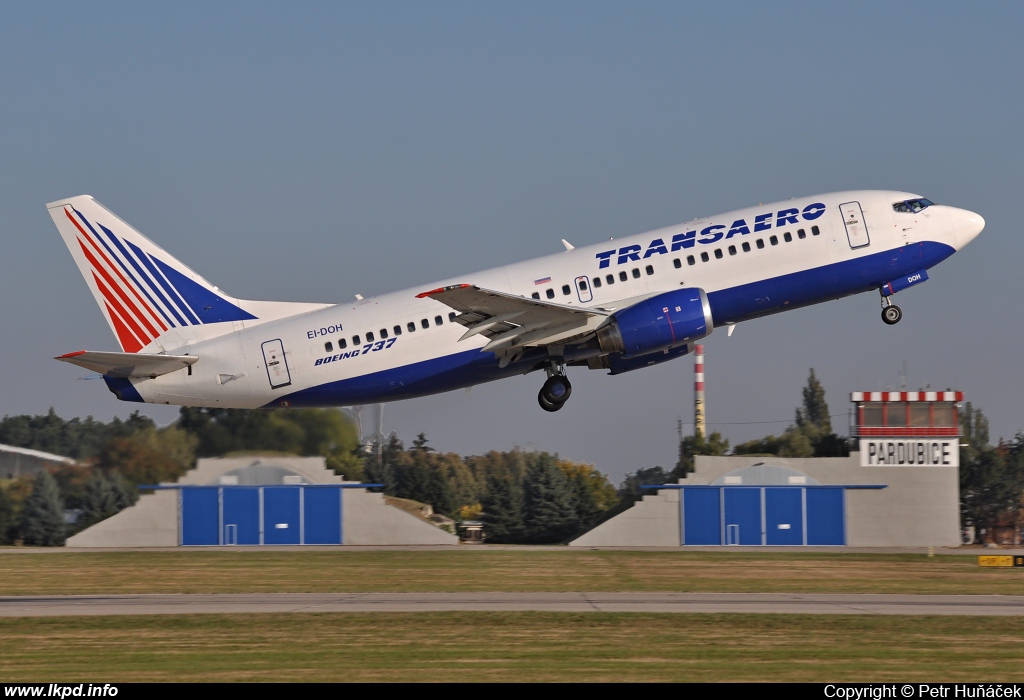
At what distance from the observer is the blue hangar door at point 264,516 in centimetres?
6619

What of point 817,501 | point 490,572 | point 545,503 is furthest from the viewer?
point 545,503

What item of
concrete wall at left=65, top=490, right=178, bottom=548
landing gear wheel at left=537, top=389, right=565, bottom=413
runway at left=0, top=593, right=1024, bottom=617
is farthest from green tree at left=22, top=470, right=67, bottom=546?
landing gear wheel at left=537, top=389, right=565, bottom=413

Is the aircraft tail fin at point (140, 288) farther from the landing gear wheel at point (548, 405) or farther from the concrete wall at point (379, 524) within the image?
the concrete wall at point (379, 524)

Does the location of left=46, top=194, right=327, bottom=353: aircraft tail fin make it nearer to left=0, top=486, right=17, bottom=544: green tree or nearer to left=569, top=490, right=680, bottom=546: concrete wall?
left=0, top=486, right=17, bottom=544: green tree

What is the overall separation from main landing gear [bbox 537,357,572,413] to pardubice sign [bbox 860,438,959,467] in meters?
42.1

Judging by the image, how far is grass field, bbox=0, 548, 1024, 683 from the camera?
86.2ft

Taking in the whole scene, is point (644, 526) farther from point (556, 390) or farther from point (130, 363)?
point (130, 363)

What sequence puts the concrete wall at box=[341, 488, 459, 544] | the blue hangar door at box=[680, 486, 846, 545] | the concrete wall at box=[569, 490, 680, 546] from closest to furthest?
the concrete wall at box=[341, 488, 459, 544] → the concrete wall at box=[569, 490, 680, 546] → the blue hangar door at box=[680, 486, 846, 545]

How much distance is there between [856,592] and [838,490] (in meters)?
31.6

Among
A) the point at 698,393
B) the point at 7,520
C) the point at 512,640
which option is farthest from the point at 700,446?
the point at 512,640

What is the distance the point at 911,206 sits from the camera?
40.0 m

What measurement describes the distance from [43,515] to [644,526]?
34.8 m
